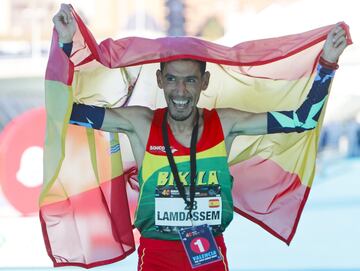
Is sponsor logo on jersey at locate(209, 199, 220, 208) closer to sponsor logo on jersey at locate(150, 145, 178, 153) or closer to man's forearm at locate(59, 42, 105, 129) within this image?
sponsor logo on jersey at locate(150, 145, 178, 153)

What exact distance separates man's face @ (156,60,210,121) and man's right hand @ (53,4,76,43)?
35 centimetres

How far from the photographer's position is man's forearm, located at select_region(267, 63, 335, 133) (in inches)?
117

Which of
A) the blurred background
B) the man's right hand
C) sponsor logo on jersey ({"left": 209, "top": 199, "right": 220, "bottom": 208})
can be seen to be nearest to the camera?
the man's right hand

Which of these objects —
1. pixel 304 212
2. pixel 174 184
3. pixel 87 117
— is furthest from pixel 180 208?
pixel 304 212

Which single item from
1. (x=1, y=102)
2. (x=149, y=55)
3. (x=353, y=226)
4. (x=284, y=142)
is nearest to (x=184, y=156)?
(x=149, y=55)

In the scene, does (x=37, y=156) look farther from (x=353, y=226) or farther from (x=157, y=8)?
(x=157, y=8)

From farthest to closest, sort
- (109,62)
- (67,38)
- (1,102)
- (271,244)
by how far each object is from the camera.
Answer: (1,102), (271,244), (109,62), (67,38)

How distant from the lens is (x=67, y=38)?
2836mm

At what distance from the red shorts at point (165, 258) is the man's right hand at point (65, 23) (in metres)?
0.73

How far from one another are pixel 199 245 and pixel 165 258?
0.40 feet

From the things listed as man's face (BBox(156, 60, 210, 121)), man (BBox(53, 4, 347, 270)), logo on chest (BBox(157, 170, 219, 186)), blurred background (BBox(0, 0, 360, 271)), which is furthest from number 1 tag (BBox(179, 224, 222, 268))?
blurred background (BBox(0, 0, 360, 271))

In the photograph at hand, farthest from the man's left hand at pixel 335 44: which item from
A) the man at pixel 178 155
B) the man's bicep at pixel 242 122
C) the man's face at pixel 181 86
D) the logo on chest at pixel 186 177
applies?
the logo on chest at pixel 186 177

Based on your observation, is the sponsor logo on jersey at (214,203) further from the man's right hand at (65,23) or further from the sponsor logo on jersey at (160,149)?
the man's right hand at (65,23)

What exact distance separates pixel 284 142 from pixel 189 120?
54cm
